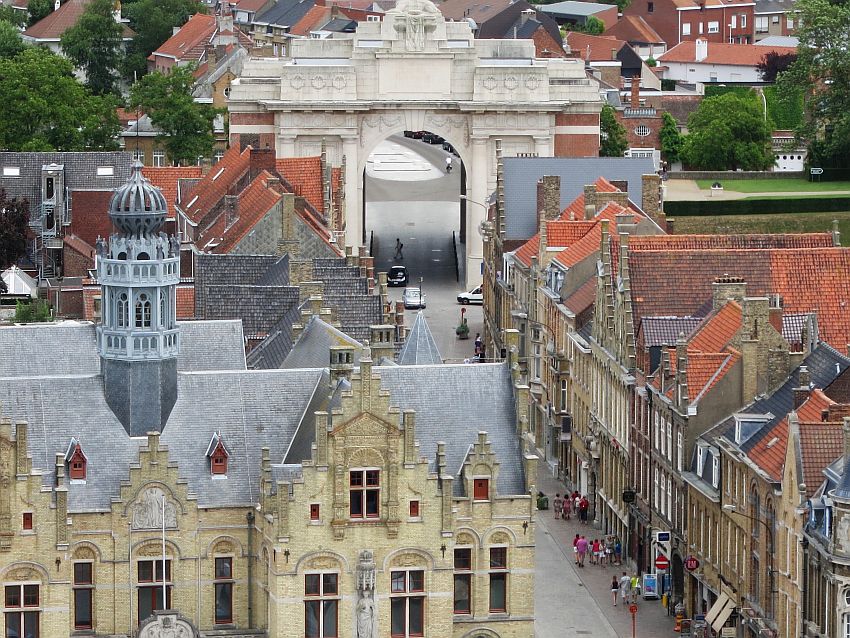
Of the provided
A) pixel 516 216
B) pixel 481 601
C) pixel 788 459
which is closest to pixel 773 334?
pixel 788 459

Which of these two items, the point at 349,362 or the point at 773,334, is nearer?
the point at 349,362

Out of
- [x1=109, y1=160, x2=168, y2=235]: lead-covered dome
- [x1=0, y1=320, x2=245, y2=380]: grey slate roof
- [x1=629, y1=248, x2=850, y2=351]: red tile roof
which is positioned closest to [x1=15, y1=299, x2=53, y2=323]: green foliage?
[x1=629, y1=248, x2=850, y2=351]: red tile roof

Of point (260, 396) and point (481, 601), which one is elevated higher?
point (260, 396)

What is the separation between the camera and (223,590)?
4493 inches

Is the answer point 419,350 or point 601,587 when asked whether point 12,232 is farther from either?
point 419,350

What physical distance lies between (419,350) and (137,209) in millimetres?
16443

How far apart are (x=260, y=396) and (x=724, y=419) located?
23.8m

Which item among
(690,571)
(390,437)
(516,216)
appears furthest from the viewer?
(516,216)

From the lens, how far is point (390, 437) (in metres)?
112

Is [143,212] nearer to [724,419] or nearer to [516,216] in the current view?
[724,419]

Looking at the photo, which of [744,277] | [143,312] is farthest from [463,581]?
[744,277]

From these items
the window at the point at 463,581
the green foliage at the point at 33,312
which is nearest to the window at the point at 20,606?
the window at the point at 463,581

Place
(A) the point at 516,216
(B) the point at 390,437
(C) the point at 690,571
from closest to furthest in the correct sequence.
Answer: (B) the point at 390,437
(C) the point at 690,571
(A) the point at 516,216

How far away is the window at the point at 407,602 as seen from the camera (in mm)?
113312
